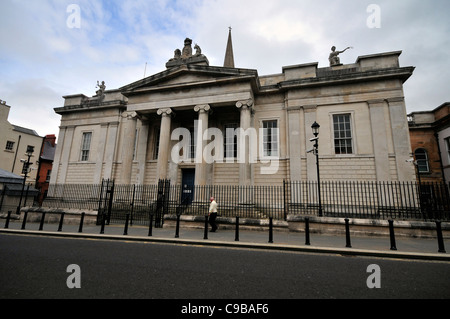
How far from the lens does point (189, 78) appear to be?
16.6 meters

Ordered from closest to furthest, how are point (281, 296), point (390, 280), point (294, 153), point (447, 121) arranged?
point (281, 296) → point (390, 280) → point (294, 153) → point (447, 121)

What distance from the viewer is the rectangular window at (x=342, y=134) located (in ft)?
47.5

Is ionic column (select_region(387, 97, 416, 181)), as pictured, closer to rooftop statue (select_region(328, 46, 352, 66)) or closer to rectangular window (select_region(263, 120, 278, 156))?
rooftop statue (select_region(328, 46, 352, 66))

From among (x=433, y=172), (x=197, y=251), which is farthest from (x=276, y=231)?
(x=433, y=172)

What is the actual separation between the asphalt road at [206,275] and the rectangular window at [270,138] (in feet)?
Answer: 34.1

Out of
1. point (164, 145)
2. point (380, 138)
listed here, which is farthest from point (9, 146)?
point (380, 138)

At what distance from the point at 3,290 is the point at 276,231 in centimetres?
922

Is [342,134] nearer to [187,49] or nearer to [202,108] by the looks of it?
[202,108]

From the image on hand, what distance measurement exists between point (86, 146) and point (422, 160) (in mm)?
33522

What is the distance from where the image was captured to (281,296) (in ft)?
10.3

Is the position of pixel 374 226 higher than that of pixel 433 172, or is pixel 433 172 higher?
pixel 433 172

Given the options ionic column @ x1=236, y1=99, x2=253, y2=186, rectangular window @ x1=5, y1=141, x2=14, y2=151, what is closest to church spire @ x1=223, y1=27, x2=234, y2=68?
ionic column @ x1=236, y1=99, x2=253, y2=186

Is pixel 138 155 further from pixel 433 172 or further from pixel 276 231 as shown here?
pixel 433 172

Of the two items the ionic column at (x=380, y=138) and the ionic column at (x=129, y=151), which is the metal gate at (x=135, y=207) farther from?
the ionic column at (x=380, y=138)
